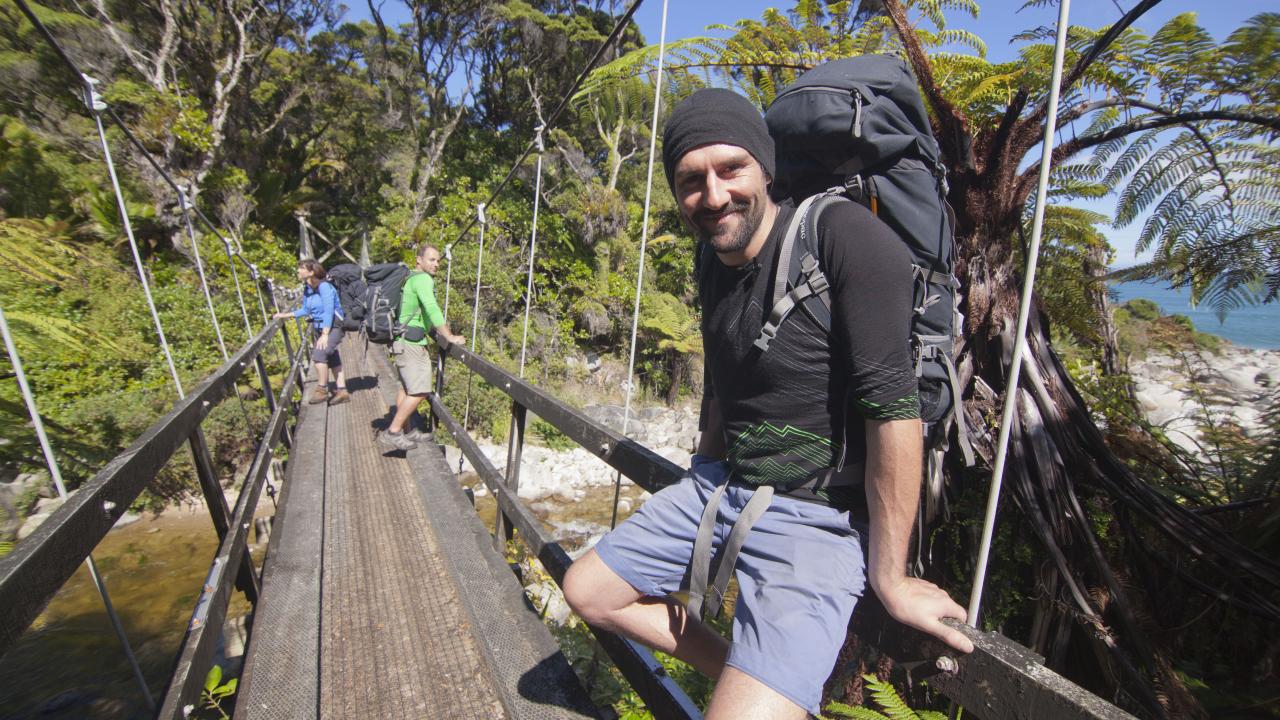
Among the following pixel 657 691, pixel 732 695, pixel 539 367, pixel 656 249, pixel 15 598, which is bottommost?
pixel 539 367

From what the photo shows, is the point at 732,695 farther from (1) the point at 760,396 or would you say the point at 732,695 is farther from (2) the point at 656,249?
(2) the point at 656,249

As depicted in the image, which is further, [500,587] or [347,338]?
[347,338]

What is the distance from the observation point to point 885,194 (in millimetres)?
1121

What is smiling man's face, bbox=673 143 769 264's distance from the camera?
1.20 metres

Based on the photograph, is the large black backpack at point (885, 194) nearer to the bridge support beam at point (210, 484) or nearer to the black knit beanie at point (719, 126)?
the black knit beanie at point (719, 126)

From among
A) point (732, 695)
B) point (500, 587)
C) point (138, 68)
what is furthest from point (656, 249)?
point (732, 695)

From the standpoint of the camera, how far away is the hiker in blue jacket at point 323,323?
219 inches

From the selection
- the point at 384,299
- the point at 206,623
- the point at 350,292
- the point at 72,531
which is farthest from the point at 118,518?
the point at 350,292

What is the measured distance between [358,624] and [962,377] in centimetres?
224

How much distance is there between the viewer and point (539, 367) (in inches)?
549

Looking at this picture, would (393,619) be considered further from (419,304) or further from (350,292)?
(350,292)

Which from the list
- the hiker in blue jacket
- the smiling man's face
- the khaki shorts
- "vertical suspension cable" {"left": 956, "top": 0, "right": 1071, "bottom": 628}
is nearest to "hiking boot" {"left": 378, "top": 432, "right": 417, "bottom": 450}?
the khaki shorts

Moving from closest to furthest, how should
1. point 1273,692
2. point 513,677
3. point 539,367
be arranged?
point 1273,692
point 513,677
point 539,367

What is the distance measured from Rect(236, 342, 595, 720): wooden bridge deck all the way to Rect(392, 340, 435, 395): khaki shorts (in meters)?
0.73
